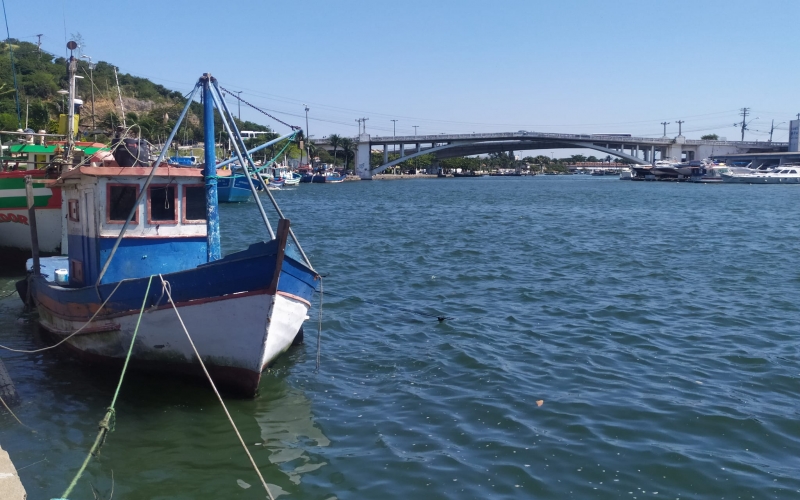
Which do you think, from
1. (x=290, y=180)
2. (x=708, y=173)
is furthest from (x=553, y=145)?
(x=290, y=180)

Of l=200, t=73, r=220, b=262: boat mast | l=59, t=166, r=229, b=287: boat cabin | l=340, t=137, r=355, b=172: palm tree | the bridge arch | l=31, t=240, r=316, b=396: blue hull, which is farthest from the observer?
l=340, t=137, r=355, b=172: palm tree

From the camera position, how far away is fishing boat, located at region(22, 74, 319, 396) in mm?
9570

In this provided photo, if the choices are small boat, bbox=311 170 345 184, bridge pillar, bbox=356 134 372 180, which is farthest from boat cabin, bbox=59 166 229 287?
bridge pillar, bbox=356 134 372 180

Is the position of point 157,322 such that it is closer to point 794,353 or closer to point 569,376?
point 569,376

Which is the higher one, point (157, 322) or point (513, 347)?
point (157, 322)

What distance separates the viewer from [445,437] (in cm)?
873

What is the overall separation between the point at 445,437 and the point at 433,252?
54.2 feet

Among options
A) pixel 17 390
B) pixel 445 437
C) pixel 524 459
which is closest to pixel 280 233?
pixel 445 437

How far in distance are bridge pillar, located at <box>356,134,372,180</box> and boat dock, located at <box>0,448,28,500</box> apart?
12658 cm

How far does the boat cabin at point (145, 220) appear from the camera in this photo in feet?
36.6

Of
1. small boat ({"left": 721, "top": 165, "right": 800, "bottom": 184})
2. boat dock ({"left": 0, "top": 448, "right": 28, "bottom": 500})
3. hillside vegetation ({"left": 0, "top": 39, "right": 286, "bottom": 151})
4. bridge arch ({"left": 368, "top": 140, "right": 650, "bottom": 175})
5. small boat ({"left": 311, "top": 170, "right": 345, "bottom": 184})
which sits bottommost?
boat dock ({"left": 0, "top": 448, "right": 28, "bottom": 500})

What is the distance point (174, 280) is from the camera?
9641 mm

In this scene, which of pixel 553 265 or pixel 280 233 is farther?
pixel 553 265

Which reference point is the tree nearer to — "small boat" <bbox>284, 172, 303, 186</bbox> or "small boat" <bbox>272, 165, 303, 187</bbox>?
"small boat" <bbox>272, 165, 303, 187</bbox>
